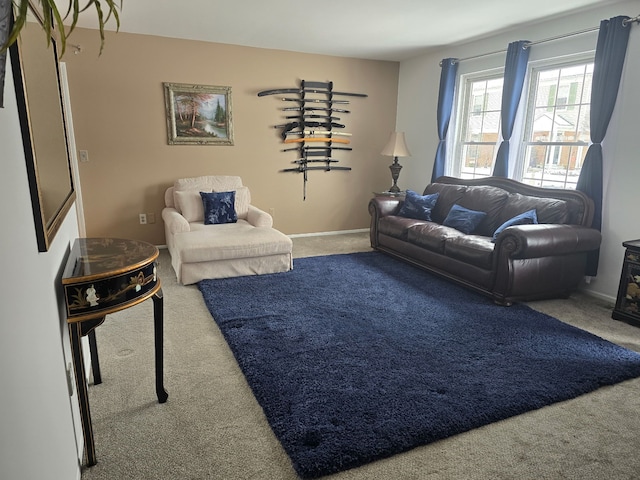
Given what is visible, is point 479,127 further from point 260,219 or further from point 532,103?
point 260,219

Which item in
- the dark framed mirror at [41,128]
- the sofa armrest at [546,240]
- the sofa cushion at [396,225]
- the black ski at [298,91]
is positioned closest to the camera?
the dark framed mirror at [41,128]

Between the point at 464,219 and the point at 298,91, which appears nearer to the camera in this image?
the point at 464,219

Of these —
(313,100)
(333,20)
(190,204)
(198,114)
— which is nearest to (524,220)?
(333,20)

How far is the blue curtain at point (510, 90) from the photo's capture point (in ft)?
13.8

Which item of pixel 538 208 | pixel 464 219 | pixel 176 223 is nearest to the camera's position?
pixel 538 208

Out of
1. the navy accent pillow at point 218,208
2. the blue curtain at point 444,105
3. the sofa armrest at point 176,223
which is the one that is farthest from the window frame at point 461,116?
the sofa armrest at point 176,223

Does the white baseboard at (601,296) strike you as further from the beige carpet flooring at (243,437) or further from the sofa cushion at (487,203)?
the beige carpet flooring at (243,437)

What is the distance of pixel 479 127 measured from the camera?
5.04 metres

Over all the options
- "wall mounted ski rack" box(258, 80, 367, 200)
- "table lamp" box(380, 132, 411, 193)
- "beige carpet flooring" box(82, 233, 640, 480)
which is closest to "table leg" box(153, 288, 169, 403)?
"beige carpet flooring" box(82, 233, 640, 480)

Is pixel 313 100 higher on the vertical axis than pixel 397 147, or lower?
higher

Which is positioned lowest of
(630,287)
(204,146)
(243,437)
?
(243,437)

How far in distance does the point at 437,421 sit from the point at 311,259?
2963 millimetres

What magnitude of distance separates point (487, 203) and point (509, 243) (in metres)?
1.12

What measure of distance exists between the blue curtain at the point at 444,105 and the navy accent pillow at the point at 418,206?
23.2 inches
